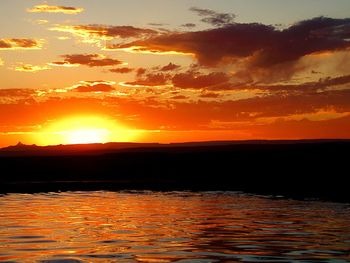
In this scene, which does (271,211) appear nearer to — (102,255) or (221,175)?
(102,255)

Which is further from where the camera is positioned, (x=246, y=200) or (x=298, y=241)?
(x=246, y=200)

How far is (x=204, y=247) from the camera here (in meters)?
17.9

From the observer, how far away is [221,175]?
5419 cm

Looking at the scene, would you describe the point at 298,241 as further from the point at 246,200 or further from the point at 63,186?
the point at 63,186

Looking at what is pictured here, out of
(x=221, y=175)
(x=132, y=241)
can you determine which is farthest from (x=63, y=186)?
(x=132, y=241)

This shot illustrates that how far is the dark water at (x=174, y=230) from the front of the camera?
1670 cm

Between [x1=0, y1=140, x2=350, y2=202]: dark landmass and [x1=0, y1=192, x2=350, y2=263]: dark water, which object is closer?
[x1=0, y1=192, x2=350, y2=263]: dark water

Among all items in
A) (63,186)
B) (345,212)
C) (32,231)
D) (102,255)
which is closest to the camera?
(102,255)

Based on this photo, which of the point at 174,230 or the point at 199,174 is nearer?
the point at 174,230

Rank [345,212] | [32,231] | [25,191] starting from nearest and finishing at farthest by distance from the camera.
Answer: [32,231], [345,212], [25,191]

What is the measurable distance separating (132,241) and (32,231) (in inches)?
168

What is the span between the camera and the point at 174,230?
21.5 metres

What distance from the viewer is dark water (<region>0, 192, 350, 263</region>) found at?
16.7 metres

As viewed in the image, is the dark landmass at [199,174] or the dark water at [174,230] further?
the dark landmass at [199,174]
